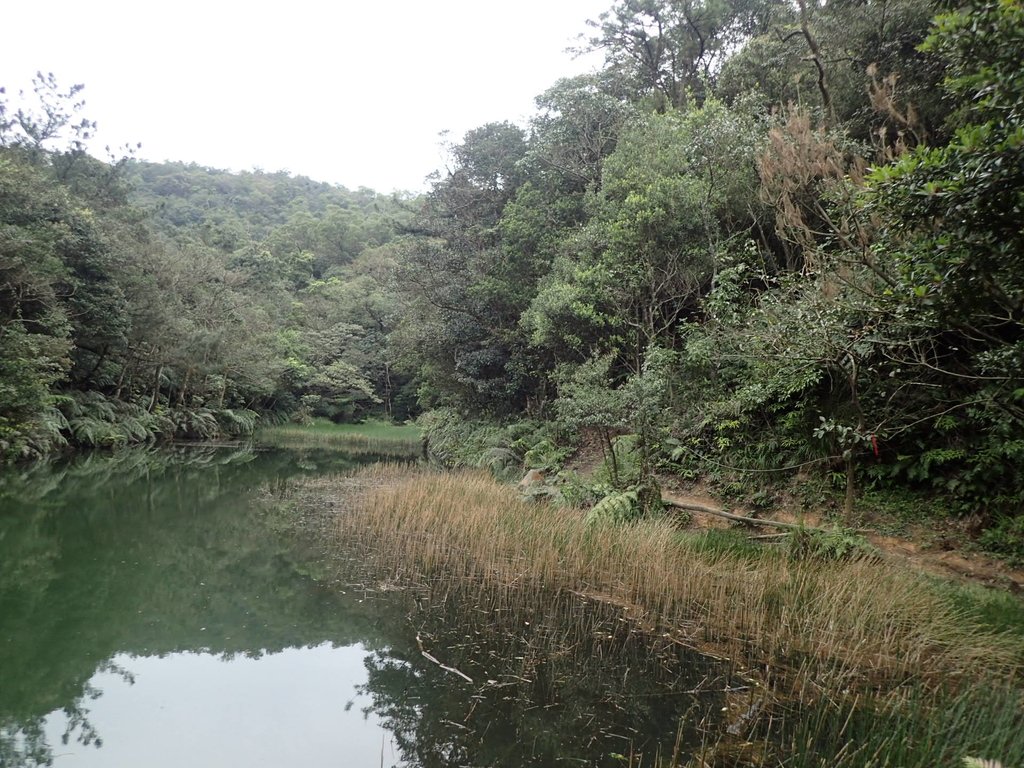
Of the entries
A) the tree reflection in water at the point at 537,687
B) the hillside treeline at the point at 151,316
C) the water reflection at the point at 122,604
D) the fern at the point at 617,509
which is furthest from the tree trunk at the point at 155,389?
the tree reflection in water at the point at 537,687

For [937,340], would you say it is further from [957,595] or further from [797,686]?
[797,686]

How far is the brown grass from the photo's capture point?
418cm

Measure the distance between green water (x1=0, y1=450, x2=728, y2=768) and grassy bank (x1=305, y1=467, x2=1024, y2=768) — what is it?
0.42 meters

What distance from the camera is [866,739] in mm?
3279

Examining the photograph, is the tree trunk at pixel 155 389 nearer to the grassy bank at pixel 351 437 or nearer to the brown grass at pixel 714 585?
the grassy bank at pixel 351 437

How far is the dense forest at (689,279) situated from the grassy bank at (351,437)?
193cm

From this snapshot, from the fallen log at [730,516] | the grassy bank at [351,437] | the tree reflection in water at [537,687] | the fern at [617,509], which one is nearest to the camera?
the tree reflection in water at [537,687]

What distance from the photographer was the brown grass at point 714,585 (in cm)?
418

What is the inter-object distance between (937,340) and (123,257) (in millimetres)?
20636

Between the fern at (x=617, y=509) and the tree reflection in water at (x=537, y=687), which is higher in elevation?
the fern at (x=617, y=509)

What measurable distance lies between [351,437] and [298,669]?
24.0m

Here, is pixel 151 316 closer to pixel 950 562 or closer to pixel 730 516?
pixel 730 516

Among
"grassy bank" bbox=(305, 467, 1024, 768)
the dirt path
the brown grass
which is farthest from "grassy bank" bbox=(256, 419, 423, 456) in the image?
the dirt path

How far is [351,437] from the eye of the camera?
92.2 feet
